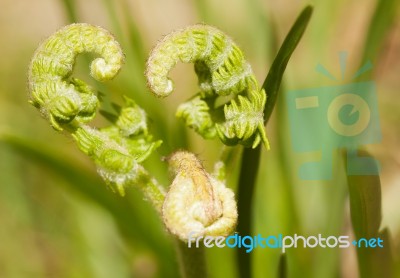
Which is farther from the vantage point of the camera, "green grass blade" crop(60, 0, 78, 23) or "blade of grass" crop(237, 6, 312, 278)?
"green grass blade" crop(60, 0, 78, 23)

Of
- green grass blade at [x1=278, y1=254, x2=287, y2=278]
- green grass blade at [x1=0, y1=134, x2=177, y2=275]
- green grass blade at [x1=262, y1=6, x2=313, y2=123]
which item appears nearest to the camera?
green grass blade at [x1=262, y1=6, x2=313, y2=123]

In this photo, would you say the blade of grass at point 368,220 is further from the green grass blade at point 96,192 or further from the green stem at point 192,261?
the green grass blade at point 96,192

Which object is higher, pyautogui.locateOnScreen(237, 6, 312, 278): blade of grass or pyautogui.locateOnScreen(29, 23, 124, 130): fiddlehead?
pyautogui.locateOnScreen(29, 23, 124, 130): fiddlehead

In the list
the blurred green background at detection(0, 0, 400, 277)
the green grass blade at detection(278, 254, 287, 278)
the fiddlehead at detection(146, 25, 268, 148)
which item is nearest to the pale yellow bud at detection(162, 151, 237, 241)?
the fiddlehead at detection(146, 25, 268, 148)

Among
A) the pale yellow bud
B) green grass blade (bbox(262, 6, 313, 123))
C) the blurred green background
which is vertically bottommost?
the blurred green background

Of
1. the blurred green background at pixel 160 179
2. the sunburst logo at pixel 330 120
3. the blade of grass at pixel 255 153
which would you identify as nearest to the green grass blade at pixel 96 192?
the blurred green background at pixel 160 179

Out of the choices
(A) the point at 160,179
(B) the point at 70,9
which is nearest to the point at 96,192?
(A) the point at 160,179

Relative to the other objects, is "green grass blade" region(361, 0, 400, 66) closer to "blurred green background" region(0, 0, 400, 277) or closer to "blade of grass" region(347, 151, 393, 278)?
"blurred green background" region(0, 0, 400, 277)
